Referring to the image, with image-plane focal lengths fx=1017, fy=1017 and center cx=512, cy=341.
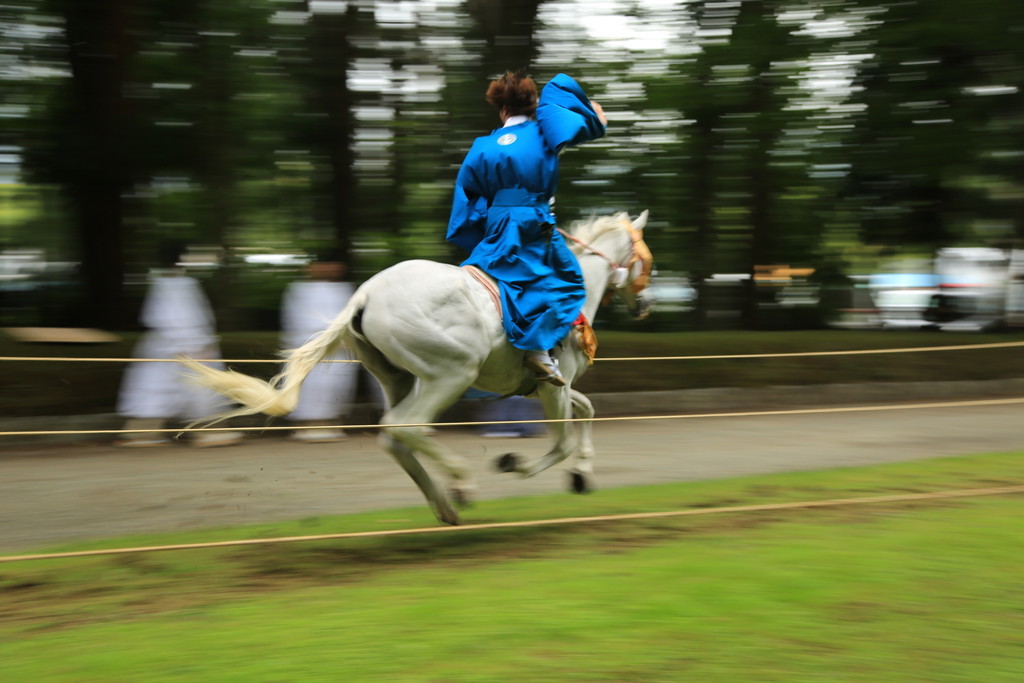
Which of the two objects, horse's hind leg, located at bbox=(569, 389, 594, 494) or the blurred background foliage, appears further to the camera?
the blurred background foliage

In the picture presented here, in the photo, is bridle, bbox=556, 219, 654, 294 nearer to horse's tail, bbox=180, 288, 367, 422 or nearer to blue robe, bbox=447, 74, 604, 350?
A: blue robe, bbox=447, 74, 604, 350

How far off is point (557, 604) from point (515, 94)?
9.71ft

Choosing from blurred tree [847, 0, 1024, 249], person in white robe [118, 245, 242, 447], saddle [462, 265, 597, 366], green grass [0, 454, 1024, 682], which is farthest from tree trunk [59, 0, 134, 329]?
blurred tree [847, 0, 1024, 249]

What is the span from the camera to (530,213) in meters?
5.76

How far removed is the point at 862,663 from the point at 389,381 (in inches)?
121

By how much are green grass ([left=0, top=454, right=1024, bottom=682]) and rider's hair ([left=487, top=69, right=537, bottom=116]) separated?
2.45m

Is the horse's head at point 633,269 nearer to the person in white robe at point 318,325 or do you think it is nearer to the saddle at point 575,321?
the saddle at point 575,321

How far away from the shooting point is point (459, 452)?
9039 millimetres

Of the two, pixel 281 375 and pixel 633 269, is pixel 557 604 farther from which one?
pixel 633 269

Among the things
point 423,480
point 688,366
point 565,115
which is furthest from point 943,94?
point 423,480

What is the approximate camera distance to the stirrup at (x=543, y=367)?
5758 millimetres

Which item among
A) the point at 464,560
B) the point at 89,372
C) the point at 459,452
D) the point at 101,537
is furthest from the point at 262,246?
the point at 464,560

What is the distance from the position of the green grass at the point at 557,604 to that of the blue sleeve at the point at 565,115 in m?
2.26

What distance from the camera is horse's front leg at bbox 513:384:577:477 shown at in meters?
6.00
